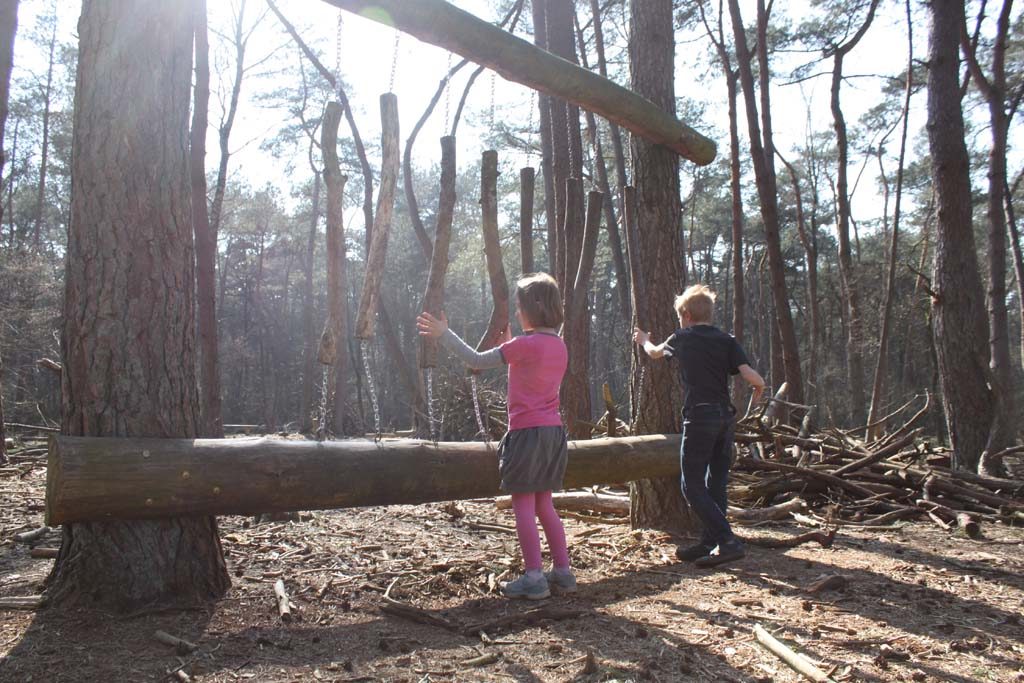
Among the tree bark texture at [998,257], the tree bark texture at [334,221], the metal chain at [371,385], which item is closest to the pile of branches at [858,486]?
the tree bark texture at [998,257]

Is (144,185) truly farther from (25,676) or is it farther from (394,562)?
(394,562)

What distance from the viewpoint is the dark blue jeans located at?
4.77 meters

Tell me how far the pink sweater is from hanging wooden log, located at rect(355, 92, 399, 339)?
0.71 meters

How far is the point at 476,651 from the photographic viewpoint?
313cm

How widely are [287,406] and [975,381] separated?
36472 millimetres

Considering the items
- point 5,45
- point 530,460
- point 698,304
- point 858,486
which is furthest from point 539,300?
point 5,45

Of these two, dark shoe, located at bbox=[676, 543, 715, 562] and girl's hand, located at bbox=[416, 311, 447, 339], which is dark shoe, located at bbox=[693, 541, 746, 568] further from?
girl's hand, located at bbox=[416, 311, 447, 339]

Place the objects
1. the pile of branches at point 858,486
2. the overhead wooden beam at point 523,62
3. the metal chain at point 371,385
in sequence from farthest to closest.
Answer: the pile of branches at point 858,486 < the overhead wooden beam at point 523,62 < the metal chain at point 371,385

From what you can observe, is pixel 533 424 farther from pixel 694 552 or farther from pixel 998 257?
pixel 998 257

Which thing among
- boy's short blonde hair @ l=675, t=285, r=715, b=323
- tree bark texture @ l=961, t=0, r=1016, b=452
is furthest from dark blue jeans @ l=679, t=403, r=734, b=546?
tree bark texture @ l=961, t=0, r=1016, b=452

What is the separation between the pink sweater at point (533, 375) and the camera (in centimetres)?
391

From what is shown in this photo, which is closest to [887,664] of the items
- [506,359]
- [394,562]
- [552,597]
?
[552,597]

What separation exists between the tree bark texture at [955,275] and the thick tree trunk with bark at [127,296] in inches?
313

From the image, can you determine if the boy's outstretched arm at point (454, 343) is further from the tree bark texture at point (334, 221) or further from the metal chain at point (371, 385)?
the tree bark texture at point (334, 221)
